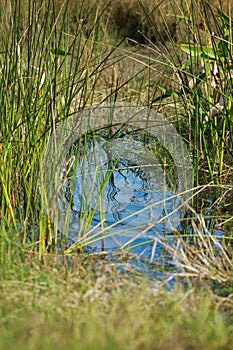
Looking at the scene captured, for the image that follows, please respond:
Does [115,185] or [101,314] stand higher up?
[101,314]

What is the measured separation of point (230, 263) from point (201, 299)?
25 centimetres

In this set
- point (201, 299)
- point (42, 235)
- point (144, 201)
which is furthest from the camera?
point (144, 201)

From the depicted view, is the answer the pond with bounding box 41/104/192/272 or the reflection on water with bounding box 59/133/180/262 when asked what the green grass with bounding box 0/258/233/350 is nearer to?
the pond with bounding box 41/104/192/272

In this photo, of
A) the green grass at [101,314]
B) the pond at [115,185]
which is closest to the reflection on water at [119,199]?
the pond at [115,185]

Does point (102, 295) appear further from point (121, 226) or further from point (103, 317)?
point (121, 226)

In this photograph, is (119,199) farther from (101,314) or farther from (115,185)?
(101,314)

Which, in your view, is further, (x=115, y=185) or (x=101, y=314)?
(x=115, y=185)

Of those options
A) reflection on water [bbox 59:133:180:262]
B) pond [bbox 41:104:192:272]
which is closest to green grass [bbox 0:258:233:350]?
pond [bbox 41:104:192:272]

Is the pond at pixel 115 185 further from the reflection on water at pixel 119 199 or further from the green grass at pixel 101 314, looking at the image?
the green grass at pixel 101 314

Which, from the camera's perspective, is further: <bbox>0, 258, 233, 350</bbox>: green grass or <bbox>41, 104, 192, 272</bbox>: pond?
<bbox>41, 104, 192, 272</bbox>: pond

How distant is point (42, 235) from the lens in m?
1.96

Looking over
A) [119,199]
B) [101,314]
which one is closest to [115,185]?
[119,199]

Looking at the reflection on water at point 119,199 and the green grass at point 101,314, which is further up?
the green grass at point 101,314

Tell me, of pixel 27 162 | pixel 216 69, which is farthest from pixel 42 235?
pixel 216 69
